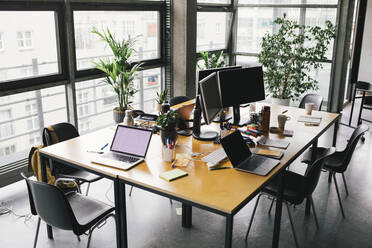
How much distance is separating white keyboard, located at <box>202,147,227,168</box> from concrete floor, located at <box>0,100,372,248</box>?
85 centimetres

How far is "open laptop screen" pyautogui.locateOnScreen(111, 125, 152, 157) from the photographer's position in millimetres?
3299

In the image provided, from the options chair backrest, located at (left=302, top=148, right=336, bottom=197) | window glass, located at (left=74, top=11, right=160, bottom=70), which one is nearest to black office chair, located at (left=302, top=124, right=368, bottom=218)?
chair backrest, located at (left=302, top=148, right=336, bottom=197)

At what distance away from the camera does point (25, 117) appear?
4.84 meters

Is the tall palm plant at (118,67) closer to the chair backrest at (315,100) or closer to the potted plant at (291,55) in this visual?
the chair backrest at (315,100)

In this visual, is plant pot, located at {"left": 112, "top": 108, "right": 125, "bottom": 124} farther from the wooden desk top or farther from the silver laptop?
the silver laptop

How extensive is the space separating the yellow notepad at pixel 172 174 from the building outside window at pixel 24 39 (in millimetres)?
2775

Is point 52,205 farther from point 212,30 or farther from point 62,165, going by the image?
point 212,30

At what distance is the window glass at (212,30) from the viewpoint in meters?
7.73

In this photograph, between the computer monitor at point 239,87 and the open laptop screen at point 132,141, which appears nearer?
→ the open laptop screen at point 132,141

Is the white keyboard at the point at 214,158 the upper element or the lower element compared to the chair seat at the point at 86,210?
upper

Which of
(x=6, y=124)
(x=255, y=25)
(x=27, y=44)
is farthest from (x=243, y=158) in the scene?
(x=255, y=25)

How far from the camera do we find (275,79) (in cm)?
754

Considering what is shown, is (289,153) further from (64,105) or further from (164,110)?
(64,105)

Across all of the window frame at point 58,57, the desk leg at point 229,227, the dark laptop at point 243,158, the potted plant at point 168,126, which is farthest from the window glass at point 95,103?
the desk leg at point 229,227
